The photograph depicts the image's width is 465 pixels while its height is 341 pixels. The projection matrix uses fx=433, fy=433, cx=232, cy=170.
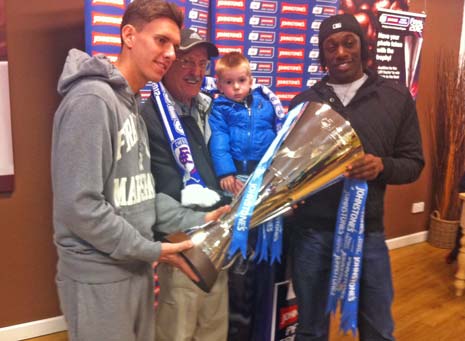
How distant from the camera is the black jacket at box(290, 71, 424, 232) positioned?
1626mm

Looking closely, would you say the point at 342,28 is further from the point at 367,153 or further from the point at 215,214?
the point at 215,214

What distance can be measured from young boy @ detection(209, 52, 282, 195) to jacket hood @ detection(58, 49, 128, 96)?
0.58m

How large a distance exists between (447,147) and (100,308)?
3689 mm

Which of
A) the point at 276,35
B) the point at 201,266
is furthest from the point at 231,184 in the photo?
the point at 276,35

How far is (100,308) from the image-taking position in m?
1.22

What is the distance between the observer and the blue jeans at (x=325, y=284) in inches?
65.9

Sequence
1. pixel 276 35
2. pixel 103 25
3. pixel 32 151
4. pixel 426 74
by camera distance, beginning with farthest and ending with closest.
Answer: pixel 426 74, pixel 276 35, pixel 32 151, pixel 103 25

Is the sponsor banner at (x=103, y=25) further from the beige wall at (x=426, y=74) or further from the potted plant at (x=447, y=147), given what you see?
the potted plant at (x=447, y=147)

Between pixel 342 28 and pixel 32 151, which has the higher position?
pixel 342 28

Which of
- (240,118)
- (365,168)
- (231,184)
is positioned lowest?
(231,184)

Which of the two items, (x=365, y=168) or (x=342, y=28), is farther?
(x=342, y=28)

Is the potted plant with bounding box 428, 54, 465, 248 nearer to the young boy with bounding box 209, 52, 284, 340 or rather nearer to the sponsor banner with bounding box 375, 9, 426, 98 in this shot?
the sponsor banner with bounding box 375, 9, 426, 98

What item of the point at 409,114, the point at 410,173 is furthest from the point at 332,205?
the point at 409,114

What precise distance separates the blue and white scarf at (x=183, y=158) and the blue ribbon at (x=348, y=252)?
1.60 feet
